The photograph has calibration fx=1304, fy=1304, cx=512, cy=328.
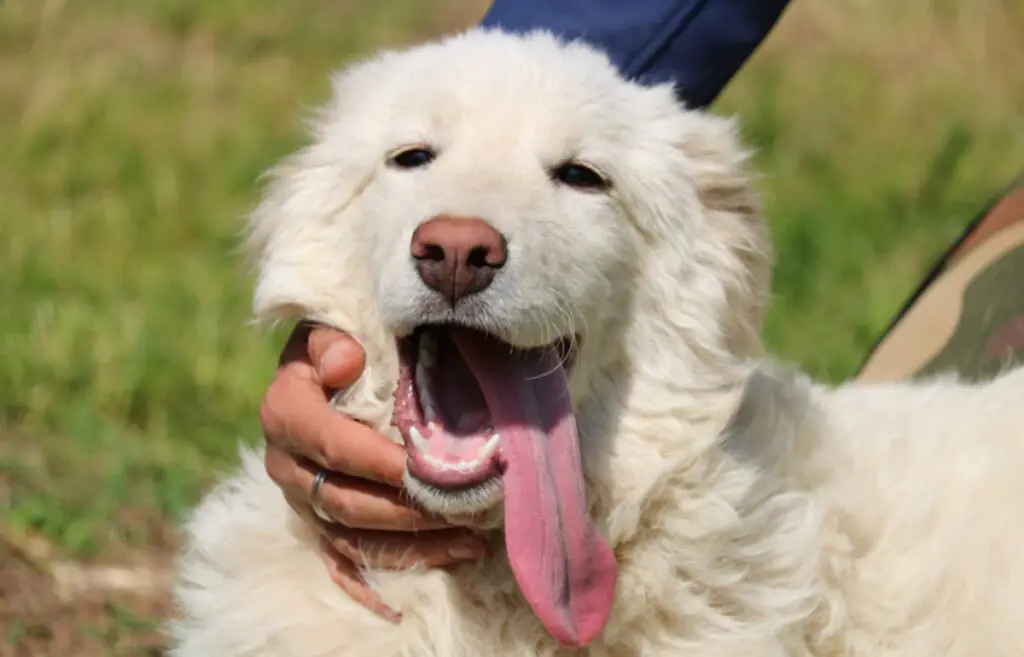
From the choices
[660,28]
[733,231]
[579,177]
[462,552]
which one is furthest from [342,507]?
[660,28]

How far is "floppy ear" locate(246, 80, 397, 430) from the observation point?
309 centimetres

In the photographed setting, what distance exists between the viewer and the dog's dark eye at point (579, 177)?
304 centimetres

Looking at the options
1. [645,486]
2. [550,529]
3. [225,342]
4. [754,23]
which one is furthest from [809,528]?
[225,342]

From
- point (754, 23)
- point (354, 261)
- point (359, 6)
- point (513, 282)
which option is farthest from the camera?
point (359, 6)

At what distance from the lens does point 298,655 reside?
292 cm

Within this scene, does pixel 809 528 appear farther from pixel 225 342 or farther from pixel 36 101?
pixel 36 101

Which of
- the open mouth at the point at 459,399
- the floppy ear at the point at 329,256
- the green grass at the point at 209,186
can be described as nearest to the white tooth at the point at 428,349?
the open mouth at the point at 459,399

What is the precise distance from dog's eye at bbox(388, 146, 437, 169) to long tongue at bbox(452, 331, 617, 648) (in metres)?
0.41

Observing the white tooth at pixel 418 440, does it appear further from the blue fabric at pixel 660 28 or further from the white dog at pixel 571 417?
the blue fabric at pixel 660 28

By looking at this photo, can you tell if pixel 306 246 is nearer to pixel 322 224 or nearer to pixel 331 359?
pixel 322 224

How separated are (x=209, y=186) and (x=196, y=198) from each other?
18 cm

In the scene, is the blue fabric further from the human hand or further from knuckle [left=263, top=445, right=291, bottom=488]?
knuckle [left=263, top=445, right=291, bottom=488]

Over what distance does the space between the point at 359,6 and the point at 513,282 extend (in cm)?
1019

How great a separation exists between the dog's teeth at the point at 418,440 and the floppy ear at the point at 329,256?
253 millimetres
